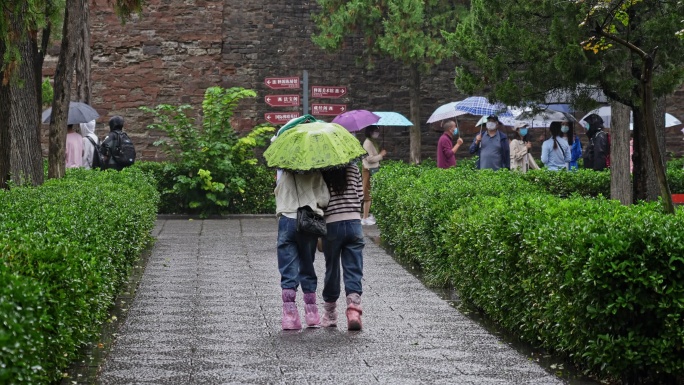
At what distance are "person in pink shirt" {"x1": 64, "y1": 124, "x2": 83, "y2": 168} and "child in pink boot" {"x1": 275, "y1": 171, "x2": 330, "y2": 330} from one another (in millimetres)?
9580

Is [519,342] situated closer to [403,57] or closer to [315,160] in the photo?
[315,160]

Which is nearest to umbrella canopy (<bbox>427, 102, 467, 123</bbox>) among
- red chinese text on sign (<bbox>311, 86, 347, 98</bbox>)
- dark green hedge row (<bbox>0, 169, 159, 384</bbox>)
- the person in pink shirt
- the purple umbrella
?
red chinese text on sign (<bbox>311, 86, 347, 98</bbox>)

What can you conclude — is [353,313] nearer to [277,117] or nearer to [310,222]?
[310,222]

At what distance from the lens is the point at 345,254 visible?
7.80m

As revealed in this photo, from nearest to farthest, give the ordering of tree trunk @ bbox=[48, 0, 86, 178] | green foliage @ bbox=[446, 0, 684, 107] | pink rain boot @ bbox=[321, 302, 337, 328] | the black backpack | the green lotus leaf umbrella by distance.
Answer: the green lotus leaf umbrella → pink rain boot @ bbox=[321, 302, 337, 328] → green foliage @ bbox=[446, 0, 684, 107] → tree trunk @ bbox=[48, 0, 86, 178] → the black backpack

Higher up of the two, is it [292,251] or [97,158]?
[97,158]

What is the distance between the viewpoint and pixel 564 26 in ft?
35.9

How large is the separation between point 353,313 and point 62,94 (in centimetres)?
785

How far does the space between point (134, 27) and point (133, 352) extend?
17.5m

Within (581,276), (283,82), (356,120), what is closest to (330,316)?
(581,276)

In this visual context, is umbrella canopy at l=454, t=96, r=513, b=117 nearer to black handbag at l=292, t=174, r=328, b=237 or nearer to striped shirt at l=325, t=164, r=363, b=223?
striped shirt at l=325, t=164, r=363, b=223

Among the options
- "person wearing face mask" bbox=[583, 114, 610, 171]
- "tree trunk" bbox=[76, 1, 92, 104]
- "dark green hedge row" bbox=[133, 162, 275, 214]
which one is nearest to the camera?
"person wearing face mask" bbox=[583, 114, 610, 171]

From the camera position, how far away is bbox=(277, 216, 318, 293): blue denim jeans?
770 cm

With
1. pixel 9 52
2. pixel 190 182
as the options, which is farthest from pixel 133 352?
pixel 190 182
